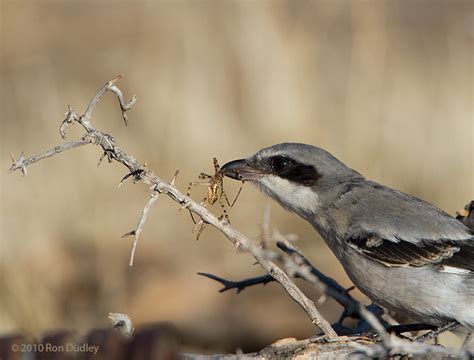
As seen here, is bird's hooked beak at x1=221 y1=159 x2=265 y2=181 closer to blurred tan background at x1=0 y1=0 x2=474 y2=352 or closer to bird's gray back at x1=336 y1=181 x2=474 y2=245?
bird's gray back at x1=336 y1=181 x2=474 y2=245

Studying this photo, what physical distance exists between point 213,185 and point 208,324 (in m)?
3.67

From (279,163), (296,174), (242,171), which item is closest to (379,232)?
(296,174)

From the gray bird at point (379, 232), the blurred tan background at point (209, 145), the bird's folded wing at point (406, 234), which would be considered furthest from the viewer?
the blurred tan background at point (209, 145)

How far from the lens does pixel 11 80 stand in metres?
13.0

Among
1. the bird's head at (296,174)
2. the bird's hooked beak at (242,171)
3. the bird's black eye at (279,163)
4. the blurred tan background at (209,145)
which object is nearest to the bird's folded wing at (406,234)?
A: the bird's head at (296,174)

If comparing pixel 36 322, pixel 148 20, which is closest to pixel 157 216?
pixel 36 322

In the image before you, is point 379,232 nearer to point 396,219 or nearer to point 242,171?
point 396,219

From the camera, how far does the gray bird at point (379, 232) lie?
4.54 meters

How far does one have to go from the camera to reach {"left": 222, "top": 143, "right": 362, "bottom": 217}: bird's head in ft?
16.6

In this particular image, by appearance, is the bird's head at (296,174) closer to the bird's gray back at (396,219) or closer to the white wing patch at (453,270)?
the bird's gray back at (396,219)

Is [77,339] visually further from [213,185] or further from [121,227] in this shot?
[121,227]

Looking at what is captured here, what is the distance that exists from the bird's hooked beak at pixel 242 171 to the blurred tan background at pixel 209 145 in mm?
2989

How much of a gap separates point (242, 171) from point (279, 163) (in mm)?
200

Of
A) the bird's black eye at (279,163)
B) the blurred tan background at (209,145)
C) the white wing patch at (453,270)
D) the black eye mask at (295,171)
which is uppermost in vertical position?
the blurred tan background at (209,145)
